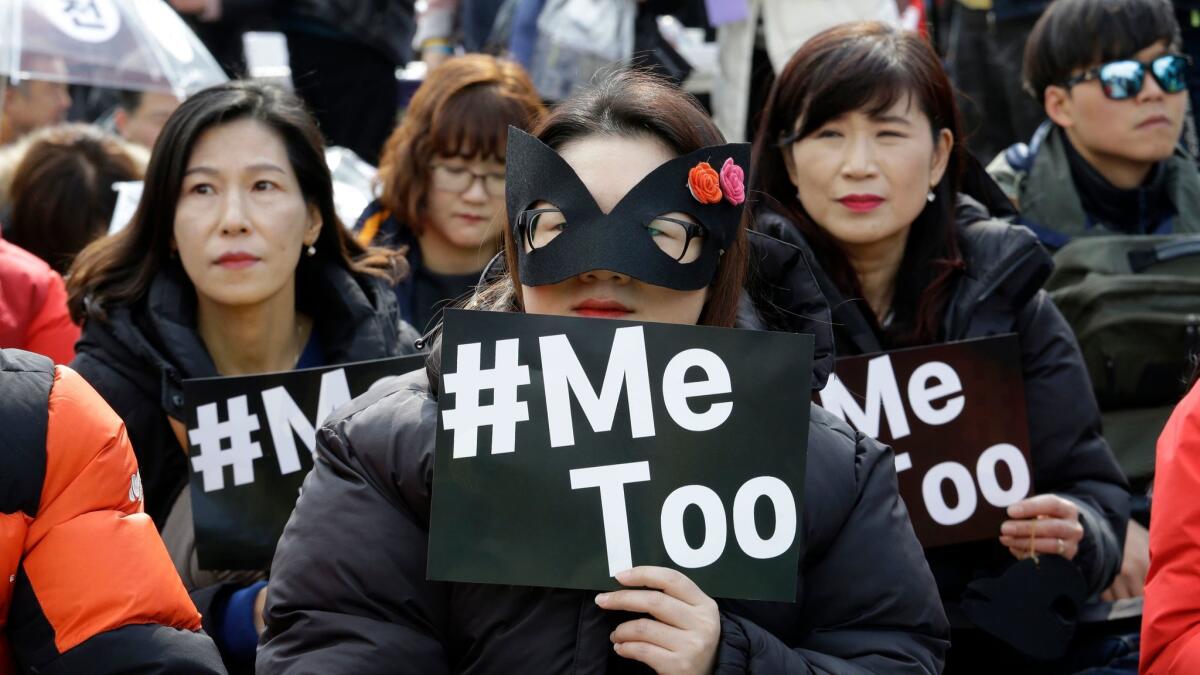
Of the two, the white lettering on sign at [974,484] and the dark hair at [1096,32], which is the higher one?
the dark hair at [1096,32]

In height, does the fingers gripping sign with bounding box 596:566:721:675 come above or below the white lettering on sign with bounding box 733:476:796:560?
below

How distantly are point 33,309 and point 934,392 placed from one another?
2329 mm

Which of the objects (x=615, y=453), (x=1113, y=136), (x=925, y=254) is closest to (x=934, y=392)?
(x=925, y=254)

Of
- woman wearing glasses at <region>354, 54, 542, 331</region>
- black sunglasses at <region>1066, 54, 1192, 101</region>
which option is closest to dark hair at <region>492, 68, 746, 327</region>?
woman wearing glasses at <region>354, 54, 542, 331</region>

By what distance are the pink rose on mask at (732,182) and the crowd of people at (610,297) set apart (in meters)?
0.01

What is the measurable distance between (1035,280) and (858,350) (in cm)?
47

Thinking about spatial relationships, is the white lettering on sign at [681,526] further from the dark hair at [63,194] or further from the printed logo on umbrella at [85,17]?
the printed logo on umbrella at [85,17]

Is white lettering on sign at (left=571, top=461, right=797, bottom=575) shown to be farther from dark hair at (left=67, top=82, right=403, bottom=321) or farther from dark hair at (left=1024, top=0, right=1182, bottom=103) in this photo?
dark hair at (left=1024, top=0, right=1182, bottom=103)

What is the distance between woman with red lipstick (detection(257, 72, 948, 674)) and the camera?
2.37 meters

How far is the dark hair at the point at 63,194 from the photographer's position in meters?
5.19

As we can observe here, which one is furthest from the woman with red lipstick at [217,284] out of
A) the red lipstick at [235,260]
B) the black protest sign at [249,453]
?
the black protest sign at [249,453]

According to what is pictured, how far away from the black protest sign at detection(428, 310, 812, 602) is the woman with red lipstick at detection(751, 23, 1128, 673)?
131 centimetres

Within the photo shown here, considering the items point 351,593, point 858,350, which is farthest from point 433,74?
point 351,593

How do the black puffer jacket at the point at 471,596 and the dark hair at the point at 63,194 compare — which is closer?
the black puffer jacket at the point at 471,596
